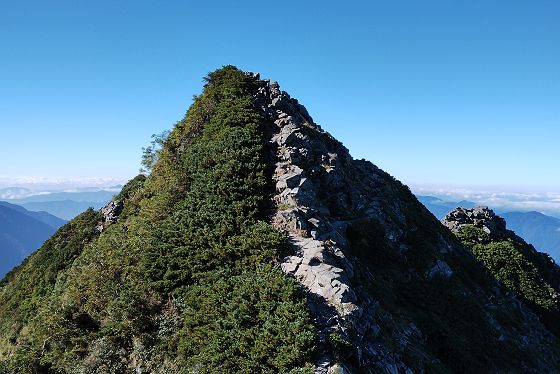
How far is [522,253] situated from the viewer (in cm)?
6284

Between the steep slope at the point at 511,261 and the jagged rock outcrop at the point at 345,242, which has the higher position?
the jagged rock outcrop at the point at 345,242

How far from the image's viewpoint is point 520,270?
57.4 meters

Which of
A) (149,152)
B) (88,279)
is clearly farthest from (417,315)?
(149,152)

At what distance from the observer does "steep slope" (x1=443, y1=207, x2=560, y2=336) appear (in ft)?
173

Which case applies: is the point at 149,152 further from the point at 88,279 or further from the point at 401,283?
the point at 401,283

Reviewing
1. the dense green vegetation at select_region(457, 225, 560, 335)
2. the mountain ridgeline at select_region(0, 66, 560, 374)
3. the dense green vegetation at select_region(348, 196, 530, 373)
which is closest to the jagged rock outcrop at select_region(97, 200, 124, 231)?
the mountain ridgeline at select_region(0, 66, 560, 374)

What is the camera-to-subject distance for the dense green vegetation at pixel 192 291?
1759cm

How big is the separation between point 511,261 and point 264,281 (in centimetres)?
5115

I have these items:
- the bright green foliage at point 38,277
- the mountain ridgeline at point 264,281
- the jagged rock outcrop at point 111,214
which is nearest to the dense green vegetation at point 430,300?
the mountain ridgeline at point 264,281

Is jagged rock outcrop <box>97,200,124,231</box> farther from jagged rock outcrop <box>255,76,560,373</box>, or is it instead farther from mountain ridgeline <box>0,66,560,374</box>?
jagged rock outcrop <box>255,76,560,373</box>

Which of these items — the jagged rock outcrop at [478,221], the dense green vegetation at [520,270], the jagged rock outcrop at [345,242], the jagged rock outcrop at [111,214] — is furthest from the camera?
the jagged rock outcrop at [478,221]

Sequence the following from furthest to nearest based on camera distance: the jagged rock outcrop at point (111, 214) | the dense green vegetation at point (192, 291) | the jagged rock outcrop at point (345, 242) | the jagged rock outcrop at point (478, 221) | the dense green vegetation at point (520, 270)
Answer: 1. the jagged rock outcrop at point (478, 221)
2. the dense green vegetation at point (520, 270)
3. the jagged rock outcrop at point (111, 214)
4. the jagged rock outcrop at point (345, 242)
5. the dense green vegetation at point (192, 291)

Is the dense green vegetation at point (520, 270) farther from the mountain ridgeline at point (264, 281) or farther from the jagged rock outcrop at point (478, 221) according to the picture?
the mountain ridgeline at point (264, 281)

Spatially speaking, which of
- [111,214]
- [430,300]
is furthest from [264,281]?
[111,214]
